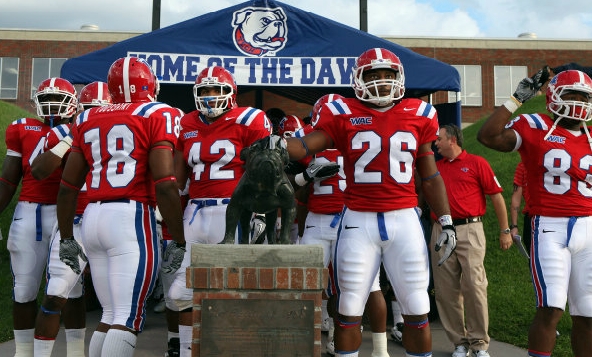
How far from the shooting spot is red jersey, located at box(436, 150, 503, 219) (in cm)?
544

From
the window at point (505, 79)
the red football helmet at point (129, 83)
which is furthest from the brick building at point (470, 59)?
the red football helmet at point (129, 83)

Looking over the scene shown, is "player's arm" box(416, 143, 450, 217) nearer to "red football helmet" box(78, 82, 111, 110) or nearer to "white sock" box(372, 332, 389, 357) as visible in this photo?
Result: "white sock" box(372, 332, 389, 357)

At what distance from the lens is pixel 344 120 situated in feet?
Result: 12.3

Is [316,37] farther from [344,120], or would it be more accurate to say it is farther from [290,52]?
[344,120]

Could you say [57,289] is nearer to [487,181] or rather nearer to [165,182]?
[165,182]

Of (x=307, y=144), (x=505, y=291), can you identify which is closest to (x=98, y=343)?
(x=307, y=144)

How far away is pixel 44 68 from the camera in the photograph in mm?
28859

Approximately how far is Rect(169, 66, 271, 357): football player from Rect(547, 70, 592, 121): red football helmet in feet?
6.29

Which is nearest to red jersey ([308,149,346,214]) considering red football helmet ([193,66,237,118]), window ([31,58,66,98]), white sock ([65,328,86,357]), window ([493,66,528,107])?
red football helmet ([193,66,237,118])

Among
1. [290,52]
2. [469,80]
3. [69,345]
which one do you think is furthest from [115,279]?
[469,80]

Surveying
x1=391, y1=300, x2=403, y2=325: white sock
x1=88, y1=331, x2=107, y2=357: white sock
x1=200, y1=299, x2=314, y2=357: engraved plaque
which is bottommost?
x1=391, y1=300, x2=403, y2=325: white sock

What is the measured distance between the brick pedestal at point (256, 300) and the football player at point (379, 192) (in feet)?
1.68

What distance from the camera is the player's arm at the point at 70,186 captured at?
11.9 feet

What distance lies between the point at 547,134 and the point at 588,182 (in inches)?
15.4
